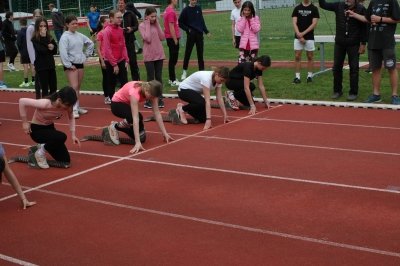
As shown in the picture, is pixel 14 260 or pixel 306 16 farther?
pixel 306 16

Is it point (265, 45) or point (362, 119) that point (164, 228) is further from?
point (265, 45)

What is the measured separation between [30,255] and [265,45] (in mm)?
17134

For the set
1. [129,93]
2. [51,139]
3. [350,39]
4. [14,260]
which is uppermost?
[350,39]

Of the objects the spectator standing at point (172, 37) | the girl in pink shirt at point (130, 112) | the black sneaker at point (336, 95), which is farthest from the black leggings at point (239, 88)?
the spectator standing at point (172, 37)

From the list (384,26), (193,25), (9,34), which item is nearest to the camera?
(384,26)

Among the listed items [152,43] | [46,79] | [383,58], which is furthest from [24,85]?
[383,58]

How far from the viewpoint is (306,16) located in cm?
1190

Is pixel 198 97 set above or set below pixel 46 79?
below

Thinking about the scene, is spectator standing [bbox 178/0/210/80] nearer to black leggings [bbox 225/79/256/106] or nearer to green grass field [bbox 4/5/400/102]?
green grass field [bbox 4/5/400/102]

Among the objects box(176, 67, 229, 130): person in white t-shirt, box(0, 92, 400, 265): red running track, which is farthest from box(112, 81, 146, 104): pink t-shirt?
box(176, 67, 229, 130): person in white t-shirt

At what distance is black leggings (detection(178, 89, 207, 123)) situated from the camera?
29.6 feet

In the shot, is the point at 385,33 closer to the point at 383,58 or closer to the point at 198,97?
the point at 383,58

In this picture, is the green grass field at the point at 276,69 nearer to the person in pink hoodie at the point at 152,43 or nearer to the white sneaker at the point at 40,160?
the person in pink hoodie at the point at 152,43

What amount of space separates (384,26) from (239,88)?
2.66m
